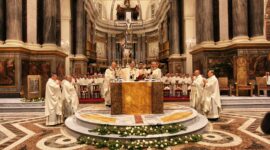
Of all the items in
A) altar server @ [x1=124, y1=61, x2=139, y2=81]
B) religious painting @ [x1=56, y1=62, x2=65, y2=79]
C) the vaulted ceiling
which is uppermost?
the vaulted ceiling

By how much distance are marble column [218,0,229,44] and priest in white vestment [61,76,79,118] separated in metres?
9.95

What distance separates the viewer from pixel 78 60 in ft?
66.7

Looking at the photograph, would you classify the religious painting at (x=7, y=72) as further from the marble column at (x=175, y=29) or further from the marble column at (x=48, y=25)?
the marble column at (x=175, y=29)

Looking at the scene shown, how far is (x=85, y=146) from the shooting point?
4.90 meters

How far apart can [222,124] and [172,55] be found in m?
14.0

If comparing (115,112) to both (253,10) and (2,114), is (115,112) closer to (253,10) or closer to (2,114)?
(2,114)

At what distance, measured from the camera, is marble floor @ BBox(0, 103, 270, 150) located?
15.7ft

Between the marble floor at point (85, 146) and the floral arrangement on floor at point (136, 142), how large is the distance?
0.15m

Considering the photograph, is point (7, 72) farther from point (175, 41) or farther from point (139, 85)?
point (175, 41)

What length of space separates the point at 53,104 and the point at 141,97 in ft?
9.20

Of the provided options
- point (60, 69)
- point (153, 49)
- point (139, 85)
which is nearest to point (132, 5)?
point (153, 49)

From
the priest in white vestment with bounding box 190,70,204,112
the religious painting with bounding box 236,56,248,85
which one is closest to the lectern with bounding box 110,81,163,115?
the priest in white vestment with bounding box 190,70,204,112

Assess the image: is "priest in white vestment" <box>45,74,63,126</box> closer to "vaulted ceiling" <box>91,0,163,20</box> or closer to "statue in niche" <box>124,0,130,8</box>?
"statue in niche" <box>124,0,130,8</box>

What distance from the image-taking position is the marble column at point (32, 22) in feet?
44.8
